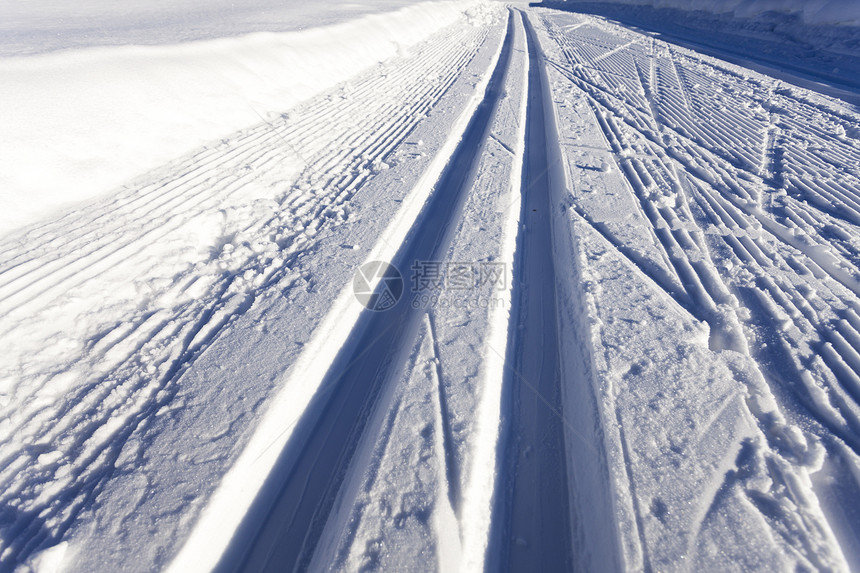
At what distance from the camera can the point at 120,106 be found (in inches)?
191

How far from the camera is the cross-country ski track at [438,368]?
6.37 ft

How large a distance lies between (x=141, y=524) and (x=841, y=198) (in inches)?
279

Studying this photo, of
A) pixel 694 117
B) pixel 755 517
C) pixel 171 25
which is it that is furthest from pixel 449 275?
pixel 171 25

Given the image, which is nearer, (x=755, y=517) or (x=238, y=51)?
(x=755, y=517)

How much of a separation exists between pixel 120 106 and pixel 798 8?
19517 mm

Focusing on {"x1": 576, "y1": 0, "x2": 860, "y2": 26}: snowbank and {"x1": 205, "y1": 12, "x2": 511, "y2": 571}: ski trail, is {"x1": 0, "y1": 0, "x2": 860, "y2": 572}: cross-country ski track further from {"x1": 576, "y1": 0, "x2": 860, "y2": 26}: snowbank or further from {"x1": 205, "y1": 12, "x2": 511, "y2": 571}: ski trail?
{"x1": 576, "y1": 0, "x2": 860, "y2": 26}: snowbank

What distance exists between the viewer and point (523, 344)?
3023 millimetres

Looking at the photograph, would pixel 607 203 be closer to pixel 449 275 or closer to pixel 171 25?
pixel 449 275
